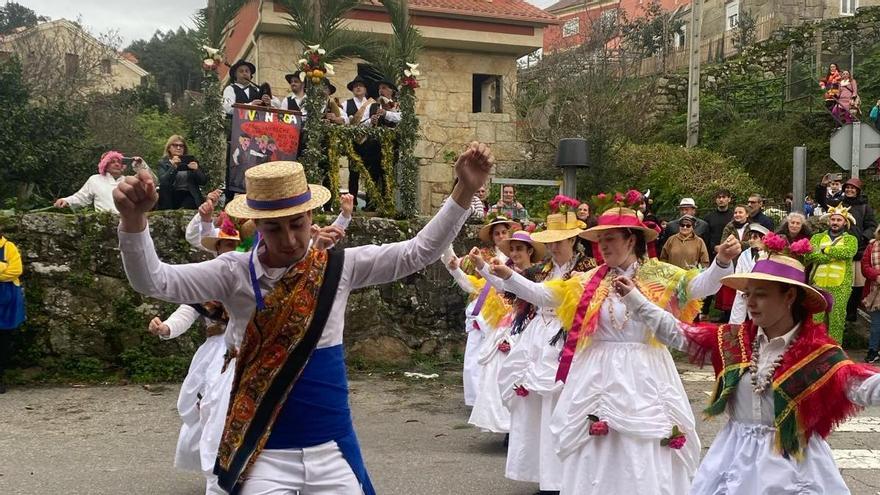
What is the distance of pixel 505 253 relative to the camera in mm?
8789

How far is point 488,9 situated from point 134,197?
830 inches

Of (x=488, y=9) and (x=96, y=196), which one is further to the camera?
(x=488, y=9)

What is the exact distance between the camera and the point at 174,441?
8.36 metres

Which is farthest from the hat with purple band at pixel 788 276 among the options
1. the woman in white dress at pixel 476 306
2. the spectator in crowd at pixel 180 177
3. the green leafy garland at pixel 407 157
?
the green leafy garland at pixel 407 157

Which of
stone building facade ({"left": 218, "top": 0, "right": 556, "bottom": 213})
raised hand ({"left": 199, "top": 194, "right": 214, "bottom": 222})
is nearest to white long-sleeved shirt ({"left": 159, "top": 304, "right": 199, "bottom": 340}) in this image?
raised hand ({"left": 199, "top": 194, "right": 214, "bottom": 222})

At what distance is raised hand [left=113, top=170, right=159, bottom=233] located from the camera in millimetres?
2797

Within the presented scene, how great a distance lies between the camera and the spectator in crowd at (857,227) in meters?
12.9

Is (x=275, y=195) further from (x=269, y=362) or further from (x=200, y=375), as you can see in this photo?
(x=200, y=375)

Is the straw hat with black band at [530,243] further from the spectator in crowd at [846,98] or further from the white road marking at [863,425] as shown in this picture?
the spectator in crowd at [846,98]

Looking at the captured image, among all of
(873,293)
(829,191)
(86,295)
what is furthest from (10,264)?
(829,191)

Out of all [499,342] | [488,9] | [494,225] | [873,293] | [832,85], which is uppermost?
[488,9]

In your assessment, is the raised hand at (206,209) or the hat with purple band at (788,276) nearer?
the hat with purple band at (788,276)

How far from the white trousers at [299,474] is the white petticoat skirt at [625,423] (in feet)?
7.98

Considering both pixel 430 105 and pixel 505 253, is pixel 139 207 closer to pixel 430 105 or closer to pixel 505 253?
pixel 505 253
